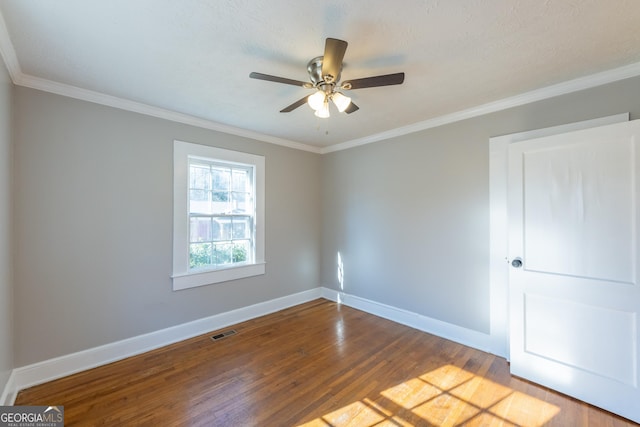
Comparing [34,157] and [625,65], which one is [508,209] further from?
[34,157]

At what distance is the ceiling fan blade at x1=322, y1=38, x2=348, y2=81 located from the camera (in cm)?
142

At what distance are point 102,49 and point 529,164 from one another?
337 cm

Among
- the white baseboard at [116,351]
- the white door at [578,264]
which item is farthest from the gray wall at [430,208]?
the white baseboard at [116,351]

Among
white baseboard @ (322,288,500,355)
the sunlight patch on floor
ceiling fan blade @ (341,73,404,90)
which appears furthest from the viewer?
white baseboard @ (322,288,500,355)

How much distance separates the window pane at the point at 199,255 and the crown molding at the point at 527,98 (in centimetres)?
261

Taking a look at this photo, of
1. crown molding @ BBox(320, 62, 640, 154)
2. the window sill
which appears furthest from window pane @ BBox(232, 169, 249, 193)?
crown molding @ BBox(320, 62, 640, 154)

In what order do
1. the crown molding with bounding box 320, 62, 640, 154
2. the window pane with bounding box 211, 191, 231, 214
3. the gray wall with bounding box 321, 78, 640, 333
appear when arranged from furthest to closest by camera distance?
1. the window pane with bounding box 211, 191, 231, 214
2. the gray wall with bounding box 321, 78, 640, 333
3. the crown molding with bounding box 320, 62, 640, 154

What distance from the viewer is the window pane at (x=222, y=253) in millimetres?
3350

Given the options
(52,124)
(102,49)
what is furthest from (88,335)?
(102,49)

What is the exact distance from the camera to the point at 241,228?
11.8 feet

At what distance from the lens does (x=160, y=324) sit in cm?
285

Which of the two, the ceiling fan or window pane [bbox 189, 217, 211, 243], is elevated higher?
the ceiling fan

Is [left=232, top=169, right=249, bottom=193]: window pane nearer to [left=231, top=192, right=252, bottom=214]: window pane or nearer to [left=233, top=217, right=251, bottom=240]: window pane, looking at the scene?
[left=231, top=192, right=252, bottom=214]: window pane

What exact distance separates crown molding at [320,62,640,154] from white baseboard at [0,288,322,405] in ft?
9.64
